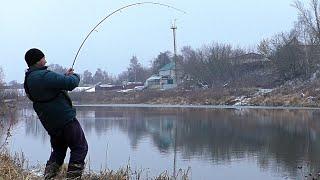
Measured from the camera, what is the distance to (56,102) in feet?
19.3

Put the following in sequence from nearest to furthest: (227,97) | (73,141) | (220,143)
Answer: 1. (73,141)
2. (220,143)
3. (227,97)

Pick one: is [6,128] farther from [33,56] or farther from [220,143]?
[33,56]

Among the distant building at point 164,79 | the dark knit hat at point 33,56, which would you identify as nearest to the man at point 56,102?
the dark knit hat at point 33,56

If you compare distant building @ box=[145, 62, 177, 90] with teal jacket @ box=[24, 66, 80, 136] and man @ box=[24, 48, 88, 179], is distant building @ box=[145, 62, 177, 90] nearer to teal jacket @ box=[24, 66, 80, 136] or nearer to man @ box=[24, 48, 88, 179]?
man @ box=[24, 48, 88, 179]

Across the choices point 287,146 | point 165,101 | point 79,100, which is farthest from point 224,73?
point 287,146

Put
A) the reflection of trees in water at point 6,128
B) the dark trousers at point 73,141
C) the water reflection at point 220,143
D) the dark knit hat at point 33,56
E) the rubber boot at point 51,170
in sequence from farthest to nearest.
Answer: the water reflection at point 220,143 < the reflection of trees in water at point 6,128 < the rubber boot at point 51,170 < the dark trousers at point 73,141 < the dark knit hat at point 33,56

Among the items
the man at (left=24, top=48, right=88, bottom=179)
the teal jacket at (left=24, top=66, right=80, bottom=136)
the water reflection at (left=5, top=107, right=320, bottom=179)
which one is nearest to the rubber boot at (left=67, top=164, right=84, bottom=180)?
the man at (left=24, top=48, right=88, bottom=179)

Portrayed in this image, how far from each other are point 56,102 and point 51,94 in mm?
113

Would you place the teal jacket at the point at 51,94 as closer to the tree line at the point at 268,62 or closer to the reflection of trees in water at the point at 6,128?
the reflection of trees in water at the point at 6,128

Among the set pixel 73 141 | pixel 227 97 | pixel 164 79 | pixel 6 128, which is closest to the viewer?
pixel 73 141

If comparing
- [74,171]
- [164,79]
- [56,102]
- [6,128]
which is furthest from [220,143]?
[164,79]

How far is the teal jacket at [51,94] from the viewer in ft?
18.8

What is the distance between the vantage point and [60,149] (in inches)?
253

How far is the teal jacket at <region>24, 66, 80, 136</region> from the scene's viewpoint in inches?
225
